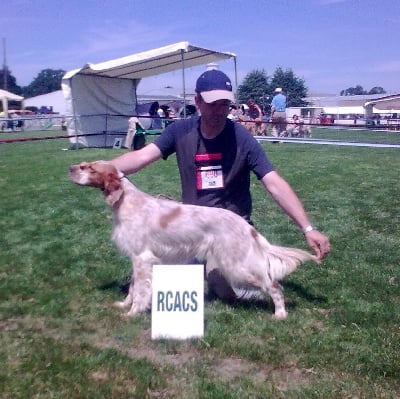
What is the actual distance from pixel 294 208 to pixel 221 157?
74 cm

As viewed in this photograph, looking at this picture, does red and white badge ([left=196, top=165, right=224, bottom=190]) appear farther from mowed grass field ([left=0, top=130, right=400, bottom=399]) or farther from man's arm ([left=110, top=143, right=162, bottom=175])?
mowed grass field ([left=0, top=130, right=400, bottom=399])

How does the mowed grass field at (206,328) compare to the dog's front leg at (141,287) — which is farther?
the dog's front leg at (141,287)

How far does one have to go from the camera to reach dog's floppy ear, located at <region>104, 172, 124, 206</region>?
12.2ft

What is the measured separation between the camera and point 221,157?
13.2 ft

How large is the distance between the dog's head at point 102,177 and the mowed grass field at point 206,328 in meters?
0.81

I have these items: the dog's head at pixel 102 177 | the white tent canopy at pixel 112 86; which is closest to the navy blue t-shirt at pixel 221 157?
the dog's head at pixel 102 177

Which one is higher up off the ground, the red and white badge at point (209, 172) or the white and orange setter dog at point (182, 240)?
the red and white badge at point (209, 172)

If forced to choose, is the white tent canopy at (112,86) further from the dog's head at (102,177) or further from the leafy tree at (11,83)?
the leafy tree at (11,83)

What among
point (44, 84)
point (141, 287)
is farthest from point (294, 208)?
point (44, 84)

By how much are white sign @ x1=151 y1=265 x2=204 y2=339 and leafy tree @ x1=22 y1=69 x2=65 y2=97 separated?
89057mm

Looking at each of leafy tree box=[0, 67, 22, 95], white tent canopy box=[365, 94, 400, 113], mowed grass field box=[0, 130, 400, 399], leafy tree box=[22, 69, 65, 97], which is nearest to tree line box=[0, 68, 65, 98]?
leafy tree box=[22, 69, 65, 97]

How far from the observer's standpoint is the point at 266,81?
2105 inches

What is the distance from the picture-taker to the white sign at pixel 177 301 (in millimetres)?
3297

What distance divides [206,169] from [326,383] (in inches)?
73.4
